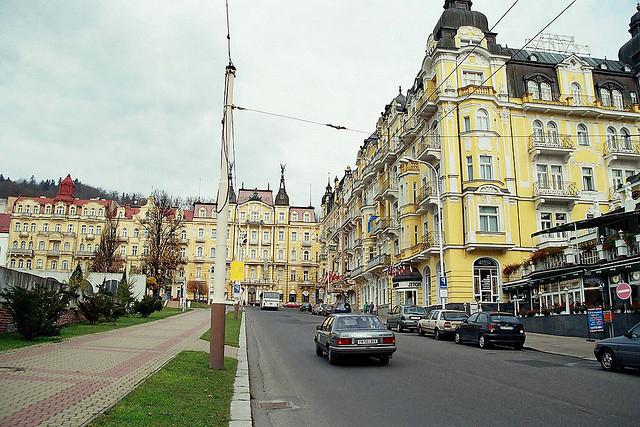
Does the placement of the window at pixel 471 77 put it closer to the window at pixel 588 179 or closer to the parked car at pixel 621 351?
the window at pixel 588 179

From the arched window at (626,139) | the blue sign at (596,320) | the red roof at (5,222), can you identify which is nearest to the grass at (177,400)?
the blue sign at (596,320)

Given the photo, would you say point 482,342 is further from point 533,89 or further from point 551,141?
point 533,89

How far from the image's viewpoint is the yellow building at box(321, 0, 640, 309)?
1571 inches

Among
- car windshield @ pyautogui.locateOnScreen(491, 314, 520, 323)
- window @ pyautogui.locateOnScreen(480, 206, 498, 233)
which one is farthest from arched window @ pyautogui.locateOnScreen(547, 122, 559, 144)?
car windshield @ pyautogui.locateOnScreen(491, 314, 520, 323)

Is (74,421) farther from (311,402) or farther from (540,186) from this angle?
(540,186)

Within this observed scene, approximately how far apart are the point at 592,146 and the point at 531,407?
4116 centimetres

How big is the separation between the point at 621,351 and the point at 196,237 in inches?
3799

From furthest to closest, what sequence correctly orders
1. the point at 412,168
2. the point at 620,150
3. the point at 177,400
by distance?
the point at 412,168, the point at 620,150, the point at 177,400

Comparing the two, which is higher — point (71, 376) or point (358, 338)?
point (358, 338)

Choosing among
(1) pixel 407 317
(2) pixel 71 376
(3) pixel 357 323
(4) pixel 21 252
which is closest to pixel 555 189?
(1) pixel 407 317

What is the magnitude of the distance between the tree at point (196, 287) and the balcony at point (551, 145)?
2652 inches

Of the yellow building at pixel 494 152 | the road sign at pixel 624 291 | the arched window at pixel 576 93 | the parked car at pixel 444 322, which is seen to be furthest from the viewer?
the arched window at pixel 576 93

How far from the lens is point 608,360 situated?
46.8 ft

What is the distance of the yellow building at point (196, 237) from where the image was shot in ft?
323
